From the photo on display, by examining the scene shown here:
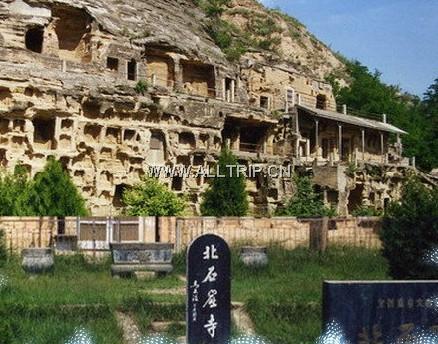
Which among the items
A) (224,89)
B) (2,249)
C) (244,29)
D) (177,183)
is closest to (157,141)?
(177,183)

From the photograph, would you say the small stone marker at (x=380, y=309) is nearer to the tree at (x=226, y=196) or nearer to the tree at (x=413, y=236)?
the tree at (x=413, y=236)

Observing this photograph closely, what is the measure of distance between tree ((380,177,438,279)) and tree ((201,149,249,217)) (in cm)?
1405

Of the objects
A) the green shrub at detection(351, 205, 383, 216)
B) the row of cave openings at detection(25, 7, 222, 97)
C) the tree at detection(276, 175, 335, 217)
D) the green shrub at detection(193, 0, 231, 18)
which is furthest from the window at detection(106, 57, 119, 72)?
the green shrub at detection(193, 0, 231, 18)

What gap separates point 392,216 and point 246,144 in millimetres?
21797

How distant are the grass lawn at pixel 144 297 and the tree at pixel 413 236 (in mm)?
2077

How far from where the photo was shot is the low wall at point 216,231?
21688 millimetres

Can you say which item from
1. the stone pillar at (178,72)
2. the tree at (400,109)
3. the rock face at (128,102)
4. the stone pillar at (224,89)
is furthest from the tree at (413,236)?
the tree at (400,109)

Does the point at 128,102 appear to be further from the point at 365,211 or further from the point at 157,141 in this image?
the point at 365,211

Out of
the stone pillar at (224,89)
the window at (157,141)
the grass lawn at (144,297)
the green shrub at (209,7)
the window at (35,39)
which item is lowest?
the grass lawn at (144,297)

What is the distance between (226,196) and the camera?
3016 cm

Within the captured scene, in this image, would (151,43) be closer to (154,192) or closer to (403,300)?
(154,192)

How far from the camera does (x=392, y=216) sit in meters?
16.3

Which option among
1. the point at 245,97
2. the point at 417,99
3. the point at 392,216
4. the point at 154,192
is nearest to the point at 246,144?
the point at 245,97

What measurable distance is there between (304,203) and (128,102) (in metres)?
10.3
